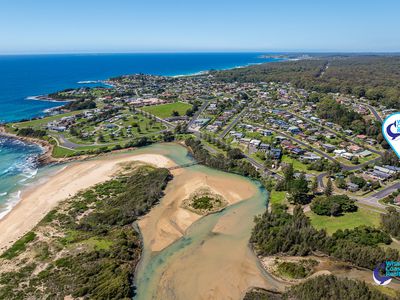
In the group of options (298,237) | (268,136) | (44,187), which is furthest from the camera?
(268,136)

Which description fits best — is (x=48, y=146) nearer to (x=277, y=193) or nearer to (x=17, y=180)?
(x=17, y=180)

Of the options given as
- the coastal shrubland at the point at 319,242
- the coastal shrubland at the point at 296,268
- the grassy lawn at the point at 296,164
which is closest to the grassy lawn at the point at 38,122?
→ the grassy lawn at the point at 296,164

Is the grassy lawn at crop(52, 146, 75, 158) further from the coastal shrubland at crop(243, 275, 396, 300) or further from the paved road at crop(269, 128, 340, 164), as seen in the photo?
the paved road at crop(269, 128, 340, 164)

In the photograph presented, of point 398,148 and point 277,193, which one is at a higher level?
point 398,148

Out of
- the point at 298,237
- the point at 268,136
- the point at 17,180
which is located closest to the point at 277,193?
the point at 298,237

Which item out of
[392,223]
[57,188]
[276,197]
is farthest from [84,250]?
[392,223]

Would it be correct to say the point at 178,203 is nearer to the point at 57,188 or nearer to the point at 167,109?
the point at 57,188
